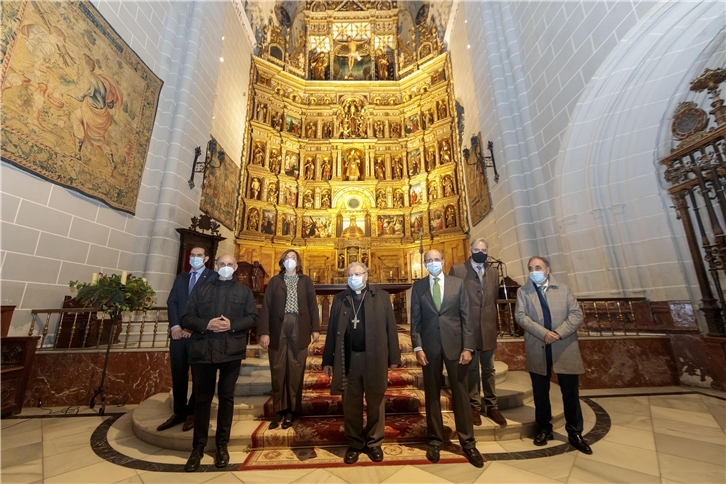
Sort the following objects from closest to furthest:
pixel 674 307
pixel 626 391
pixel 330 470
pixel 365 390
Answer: pixel 330 470 < pixel 365 390 < pixel 626 391 < pixel 674 307

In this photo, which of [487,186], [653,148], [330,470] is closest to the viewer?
[330,470]

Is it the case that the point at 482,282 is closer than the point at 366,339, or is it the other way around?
the point at 366,339

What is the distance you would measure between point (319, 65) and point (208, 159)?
35.9ft

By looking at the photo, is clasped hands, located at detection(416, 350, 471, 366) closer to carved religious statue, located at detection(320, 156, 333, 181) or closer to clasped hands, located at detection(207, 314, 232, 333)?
clasped hands, located at detection(207, 314, 232, 333)

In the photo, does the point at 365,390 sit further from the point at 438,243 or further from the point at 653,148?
the point at 438,243

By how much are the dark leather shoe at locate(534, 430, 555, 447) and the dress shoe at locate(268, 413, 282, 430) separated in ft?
7.95

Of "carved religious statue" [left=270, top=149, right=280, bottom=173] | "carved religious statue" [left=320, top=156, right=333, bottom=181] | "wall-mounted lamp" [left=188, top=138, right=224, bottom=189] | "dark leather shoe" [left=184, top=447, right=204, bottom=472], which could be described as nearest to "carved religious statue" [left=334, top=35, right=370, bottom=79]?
"carved religious statue" [left=320, top=156, right=333, bottom=181]

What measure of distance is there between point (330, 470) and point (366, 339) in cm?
103

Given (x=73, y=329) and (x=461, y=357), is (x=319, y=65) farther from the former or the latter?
(x=461, y=357)

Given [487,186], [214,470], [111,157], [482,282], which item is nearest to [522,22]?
[487,186]

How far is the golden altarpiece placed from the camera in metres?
12.3

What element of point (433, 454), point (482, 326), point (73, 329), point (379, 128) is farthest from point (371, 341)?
point (379, 128)

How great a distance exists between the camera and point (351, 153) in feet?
47.0

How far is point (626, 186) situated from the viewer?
17.1 feet
